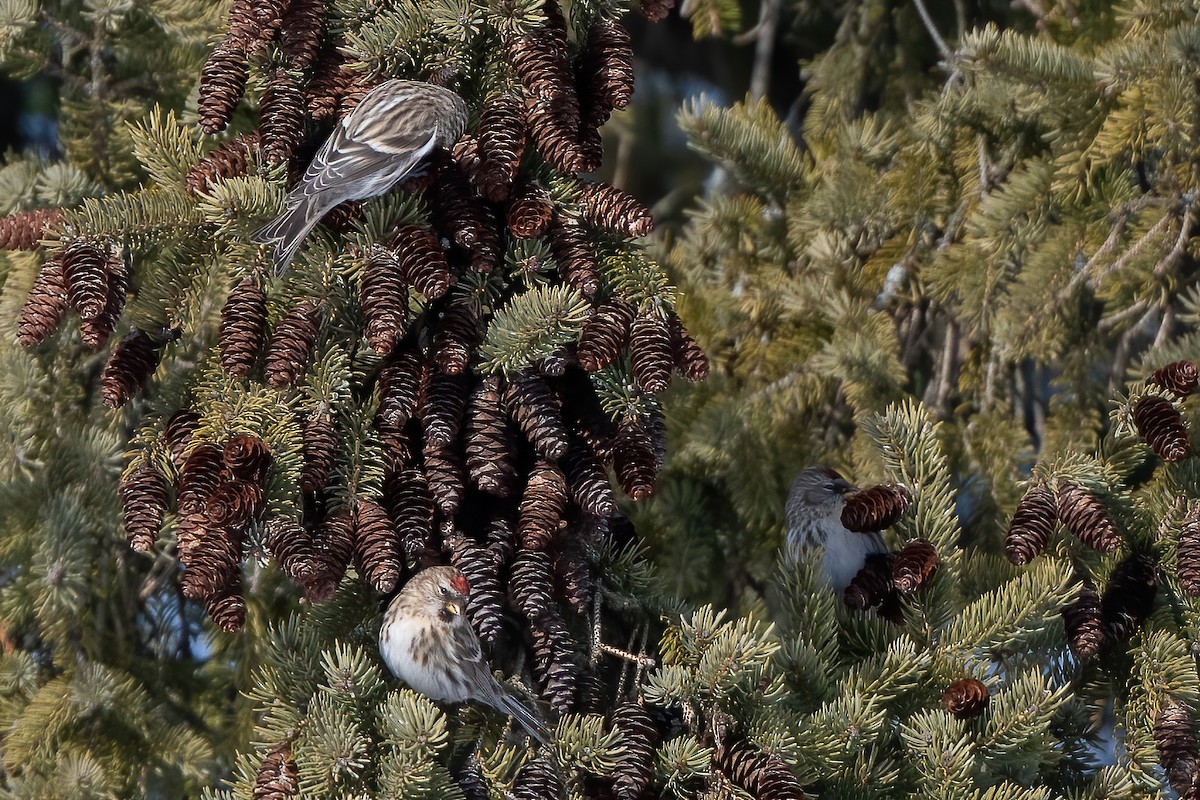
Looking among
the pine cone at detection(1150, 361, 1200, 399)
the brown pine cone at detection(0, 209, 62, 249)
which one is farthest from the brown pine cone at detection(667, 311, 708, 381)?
the brown pine cone at detection(0, 209, 62, 249)

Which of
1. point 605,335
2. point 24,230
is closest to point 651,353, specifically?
point 605,335

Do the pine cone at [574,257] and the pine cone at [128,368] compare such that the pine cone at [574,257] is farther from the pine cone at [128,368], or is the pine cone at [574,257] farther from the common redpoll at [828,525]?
the common redpoll at [828,525]

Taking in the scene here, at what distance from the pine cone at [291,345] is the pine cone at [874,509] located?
86 centimetres

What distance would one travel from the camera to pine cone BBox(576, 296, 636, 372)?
1.79 metres

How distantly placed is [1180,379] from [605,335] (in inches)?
38.0

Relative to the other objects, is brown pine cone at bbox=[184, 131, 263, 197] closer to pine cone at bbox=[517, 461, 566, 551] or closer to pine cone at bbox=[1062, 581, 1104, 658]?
pine cone at bbox=[517, 461, 566, 551]

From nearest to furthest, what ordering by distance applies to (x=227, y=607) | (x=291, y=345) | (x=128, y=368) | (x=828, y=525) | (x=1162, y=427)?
1. (x=227, y=607)
2. (x=291, y=345)
3. (x=128, y=368)
4. (x=1162, y=427)
5. (x=828, y=525)

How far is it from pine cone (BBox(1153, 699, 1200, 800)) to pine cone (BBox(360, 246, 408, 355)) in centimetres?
124

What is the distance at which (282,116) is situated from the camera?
6.35ft

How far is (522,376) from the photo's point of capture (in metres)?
1.82

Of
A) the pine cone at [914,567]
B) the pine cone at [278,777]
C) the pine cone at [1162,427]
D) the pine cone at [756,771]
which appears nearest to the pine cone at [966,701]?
the pine cone at [914,567]

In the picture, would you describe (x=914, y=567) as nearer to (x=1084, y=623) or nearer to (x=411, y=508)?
(x=1084, y=623)

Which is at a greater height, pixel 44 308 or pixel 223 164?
pixel 223 164

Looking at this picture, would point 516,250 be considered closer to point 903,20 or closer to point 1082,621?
point 1082,621
